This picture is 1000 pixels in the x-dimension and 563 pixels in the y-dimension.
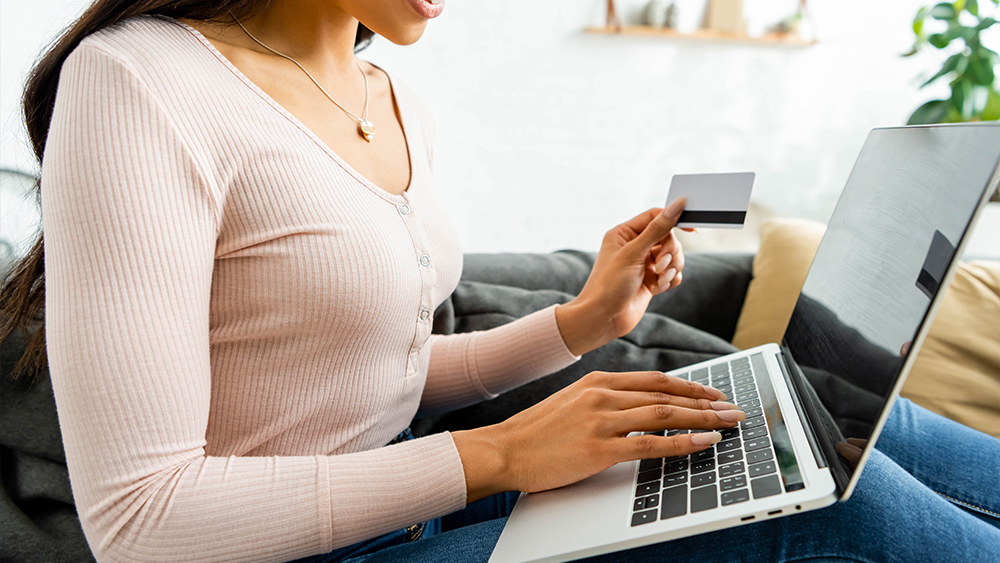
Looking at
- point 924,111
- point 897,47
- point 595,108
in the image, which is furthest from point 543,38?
point 897,47

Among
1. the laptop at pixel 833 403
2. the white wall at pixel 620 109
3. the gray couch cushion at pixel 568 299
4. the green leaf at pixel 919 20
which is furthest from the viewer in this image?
the white wall at pixel 620 109

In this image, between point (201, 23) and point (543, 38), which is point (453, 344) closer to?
point (201, 23)

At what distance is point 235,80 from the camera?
0.62 metres

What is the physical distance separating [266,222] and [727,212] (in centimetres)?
51

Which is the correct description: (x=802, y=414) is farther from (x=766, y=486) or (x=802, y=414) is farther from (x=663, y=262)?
(x=663, y=262)

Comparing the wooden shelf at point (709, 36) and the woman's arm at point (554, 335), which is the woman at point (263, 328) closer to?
the woman's arm at point (554, 335)

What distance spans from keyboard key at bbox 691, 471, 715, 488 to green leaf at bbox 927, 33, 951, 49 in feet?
7.01

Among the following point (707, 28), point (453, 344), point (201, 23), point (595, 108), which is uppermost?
point (707, 28)

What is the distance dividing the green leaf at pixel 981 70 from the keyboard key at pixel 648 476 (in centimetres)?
214

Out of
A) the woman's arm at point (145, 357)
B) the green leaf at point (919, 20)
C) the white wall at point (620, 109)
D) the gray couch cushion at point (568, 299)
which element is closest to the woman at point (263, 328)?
the woman's arm at point (145, 357)

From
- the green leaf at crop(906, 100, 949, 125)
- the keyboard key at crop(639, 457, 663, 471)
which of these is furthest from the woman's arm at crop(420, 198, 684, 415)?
the green leaf at crop(906, 100, 949, 125)

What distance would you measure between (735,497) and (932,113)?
211cm

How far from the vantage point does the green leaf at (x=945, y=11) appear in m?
2.00

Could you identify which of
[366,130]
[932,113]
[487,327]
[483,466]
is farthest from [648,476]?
[932,113]
